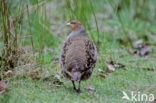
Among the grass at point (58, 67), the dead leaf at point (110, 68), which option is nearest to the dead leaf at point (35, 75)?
the grass at point (58, 67)

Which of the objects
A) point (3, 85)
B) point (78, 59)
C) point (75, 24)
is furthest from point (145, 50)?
point (3, 85)

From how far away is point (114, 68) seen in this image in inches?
259

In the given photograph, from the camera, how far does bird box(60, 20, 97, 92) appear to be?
190 inches

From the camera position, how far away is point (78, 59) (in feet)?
16.1

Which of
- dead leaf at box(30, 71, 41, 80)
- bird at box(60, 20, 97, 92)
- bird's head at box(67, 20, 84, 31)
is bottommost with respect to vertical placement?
dead leaf at box(30, 71, 41, 80)

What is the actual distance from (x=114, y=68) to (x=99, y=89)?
1.38m

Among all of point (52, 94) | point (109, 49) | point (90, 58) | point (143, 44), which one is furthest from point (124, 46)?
point (52, 94)

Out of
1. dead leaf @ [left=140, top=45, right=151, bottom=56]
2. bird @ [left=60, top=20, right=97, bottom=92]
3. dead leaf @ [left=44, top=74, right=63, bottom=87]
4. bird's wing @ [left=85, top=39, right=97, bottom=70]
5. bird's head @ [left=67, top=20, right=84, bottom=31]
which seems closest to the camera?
bird @ [left=60, top=20, right=97, bottom=92]

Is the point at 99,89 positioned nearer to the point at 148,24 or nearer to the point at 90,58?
the point at 90,58

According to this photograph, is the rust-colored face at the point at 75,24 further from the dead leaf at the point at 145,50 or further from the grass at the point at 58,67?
the dead leaf at the point at 145,50

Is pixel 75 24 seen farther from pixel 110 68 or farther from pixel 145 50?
pixel 145 50

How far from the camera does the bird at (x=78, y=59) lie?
4.83 m

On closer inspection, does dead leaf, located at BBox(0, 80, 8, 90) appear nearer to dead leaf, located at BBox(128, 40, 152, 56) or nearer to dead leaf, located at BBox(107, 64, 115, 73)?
dead leaf, located at BBox(107, 64, 115, 73)

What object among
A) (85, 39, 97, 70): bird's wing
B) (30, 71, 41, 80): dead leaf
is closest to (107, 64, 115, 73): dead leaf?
(85, 39, 97, 70): bird's wing
